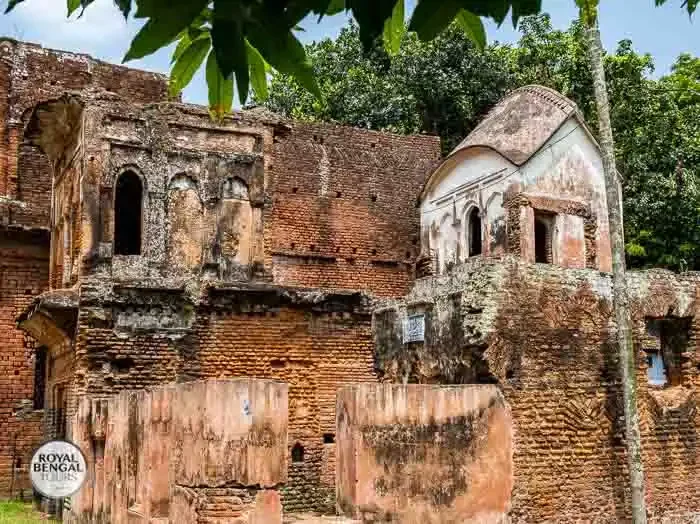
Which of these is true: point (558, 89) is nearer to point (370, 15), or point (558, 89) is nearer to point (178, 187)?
point (178, 187)

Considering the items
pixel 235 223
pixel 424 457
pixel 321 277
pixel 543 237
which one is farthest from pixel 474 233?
pixel 424 457

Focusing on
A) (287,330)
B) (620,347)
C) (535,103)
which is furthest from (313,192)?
(620,347)

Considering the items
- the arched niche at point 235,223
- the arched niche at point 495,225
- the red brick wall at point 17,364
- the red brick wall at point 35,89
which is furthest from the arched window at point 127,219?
the arched niche at point 495,225

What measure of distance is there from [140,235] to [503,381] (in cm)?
792

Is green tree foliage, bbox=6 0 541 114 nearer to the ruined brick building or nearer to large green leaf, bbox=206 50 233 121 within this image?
large green leaf, bbox=206 50 233 121

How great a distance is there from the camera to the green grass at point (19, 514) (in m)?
12.6

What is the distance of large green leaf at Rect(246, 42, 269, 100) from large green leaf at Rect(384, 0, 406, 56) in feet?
1.03

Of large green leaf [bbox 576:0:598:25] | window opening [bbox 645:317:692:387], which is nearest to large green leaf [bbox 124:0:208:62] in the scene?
large green leaf [bbox 576:0:598:25]

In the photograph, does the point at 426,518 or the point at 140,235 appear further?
the point at 140,235

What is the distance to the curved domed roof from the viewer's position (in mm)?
17000

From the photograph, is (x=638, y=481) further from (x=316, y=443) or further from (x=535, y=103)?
(x=535, y=103)

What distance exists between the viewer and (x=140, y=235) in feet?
49.5

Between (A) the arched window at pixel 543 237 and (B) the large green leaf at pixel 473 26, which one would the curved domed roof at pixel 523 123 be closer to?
(A) the arched window at pixel 543 237

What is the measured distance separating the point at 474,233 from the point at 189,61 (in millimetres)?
16430
